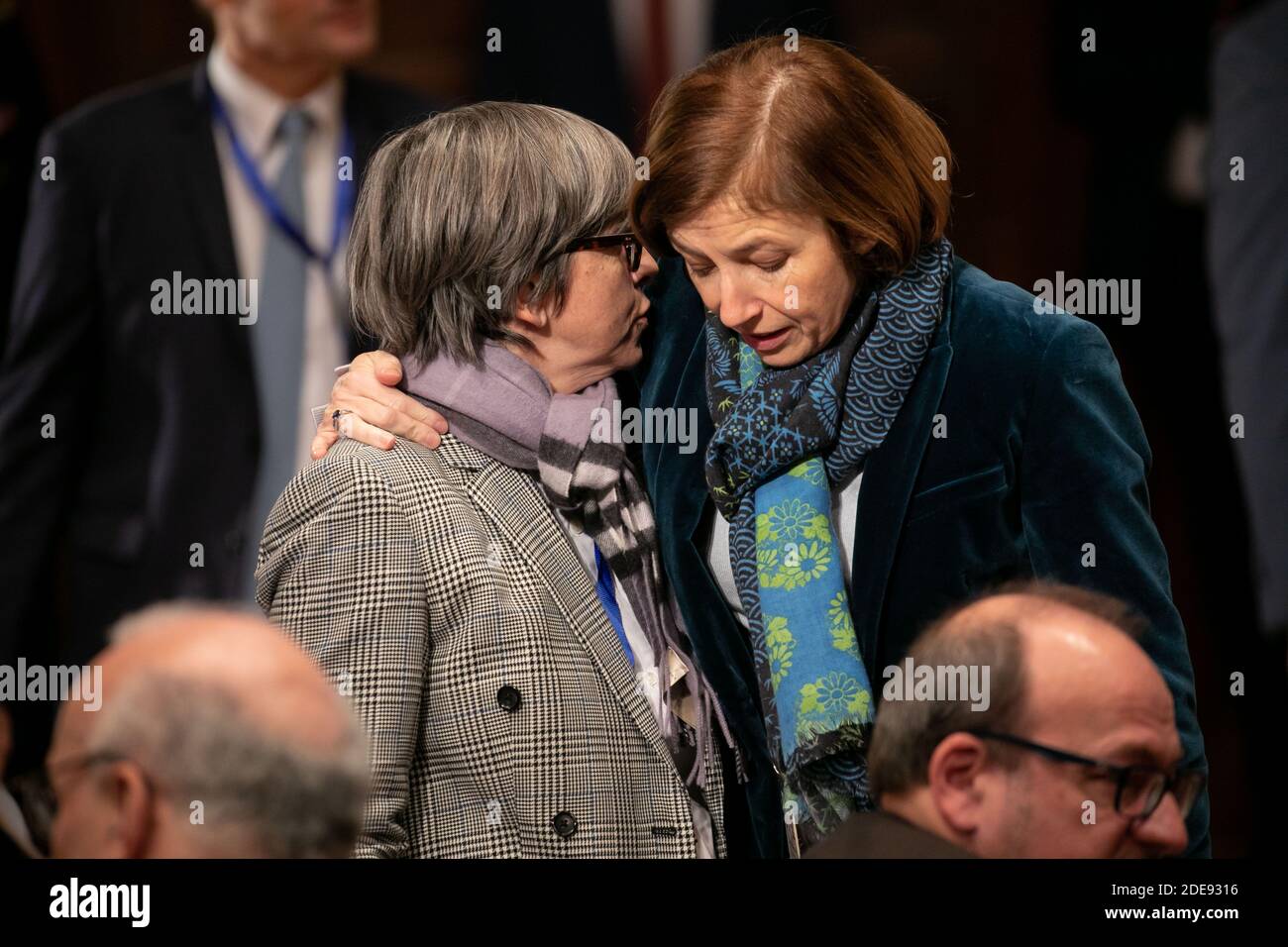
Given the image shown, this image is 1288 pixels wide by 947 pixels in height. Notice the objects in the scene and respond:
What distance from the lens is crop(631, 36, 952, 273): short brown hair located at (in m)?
2.32

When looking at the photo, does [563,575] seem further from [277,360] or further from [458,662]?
[277,360]

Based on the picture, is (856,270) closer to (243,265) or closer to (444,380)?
(444,380)

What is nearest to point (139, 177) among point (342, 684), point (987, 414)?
point (342, 684)

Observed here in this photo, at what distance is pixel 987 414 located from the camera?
2.36 m

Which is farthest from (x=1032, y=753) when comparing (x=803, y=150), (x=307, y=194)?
(x=307, y=194)

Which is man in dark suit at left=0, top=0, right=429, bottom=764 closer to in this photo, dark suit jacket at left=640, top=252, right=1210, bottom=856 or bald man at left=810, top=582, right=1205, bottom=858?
dark suit jacket at left=640, top=252, right=1210, bottom=856

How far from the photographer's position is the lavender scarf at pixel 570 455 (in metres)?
2.43

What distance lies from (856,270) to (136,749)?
45.7 inches

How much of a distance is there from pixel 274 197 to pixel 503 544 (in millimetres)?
1534

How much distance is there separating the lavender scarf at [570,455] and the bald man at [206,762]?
2.23 feet

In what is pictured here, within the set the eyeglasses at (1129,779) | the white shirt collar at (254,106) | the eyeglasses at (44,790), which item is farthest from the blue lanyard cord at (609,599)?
the white shirt collar at (254,106)

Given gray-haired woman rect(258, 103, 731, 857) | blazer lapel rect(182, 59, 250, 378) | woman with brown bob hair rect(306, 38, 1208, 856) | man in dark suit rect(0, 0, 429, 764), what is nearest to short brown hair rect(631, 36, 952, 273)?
woman with brown bob hair rect(306, 38, 1208, 856)

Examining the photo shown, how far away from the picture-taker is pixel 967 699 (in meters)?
1.98
